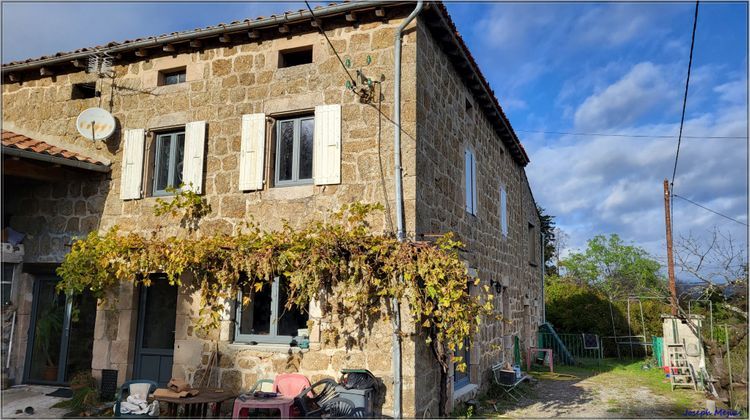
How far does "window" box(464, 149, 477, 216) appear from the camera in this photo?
8.48 metres

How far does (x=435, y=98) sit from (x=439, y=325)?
3150 millimetres

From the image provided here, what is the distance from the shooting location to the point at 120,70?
811 centimetres

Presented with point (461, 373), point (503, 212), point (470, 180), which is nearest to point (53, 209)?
point (470, 180)

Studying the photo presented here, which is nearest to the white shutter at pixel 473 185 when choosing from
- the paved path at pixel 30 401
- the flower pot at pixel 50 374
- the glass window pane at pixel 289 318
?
the glass window pane at pixel 289 318

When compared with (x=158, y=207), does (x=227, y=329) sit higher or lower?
lower

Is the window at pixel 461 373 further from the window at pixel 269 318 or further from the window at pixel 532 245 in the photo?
the window at pixel 532 245

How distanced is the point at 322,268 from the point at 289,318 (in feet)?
3.58

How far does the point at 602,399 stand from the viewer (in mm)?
8859

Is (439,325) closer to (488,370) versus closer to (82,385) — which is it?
(488,370)

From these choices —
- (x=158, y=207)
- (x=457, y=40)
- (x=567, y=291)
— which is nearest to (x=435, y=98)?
(x=457, y=40)

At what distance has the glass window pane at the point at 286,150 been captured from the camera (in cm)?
696

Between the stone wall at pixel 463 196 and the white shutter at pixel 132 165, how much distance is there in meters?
4.21

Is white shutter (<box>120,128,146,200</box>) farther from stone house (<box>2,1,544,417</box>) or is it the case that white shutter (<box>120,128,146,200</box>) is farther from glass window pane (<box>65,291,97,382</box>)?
glass window pane (<box>65,291,97,382</box>)

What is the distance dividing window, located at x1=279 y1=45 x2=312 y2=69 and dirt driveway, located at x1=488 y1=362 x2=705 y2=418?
5.74 m
